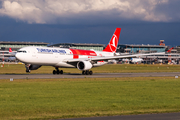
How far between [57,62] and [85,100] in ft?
88.4

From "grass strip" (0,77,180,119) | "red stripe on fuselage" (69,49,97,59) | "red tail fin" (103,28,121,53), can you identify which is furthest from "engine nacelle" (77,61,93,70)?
"grass strip" (0,77,180,119)

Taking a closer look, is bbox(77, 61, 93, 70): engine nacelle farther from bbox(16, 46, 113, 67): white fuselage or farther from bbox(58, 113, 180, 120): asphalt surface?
bbox(58, 113, 180, 120): asphalt surface

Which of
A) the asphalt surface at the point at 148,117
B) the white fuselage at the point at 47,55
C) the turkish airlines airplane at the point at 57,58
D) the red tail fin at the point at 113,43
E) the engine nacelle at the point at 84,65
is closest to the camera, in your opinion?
the asphalt surface at the point at 148,117

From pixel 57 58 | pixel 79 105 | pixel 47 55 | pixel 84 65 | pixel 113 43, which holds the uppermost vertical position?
pixel 113 43

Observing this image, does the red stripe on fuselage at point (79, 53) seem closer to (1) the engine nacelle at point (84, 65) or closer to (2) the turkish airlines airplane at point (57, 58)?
(2) the turkish airlines airplane at point (57, 58)

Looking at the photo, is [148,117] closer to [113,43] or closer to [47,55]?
[47,55]

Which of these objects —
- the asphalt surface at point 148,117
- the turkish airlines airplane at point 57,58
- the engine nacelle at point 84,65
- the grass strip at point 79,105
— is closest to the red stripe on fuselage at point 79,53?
the turkish airlines airplane at point 57,58

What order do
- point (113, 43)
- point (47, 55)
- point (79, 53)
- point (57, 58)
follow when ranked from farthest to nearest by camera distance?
point (113, 43), point (79, 53), point (57, 58), point (47, 55)

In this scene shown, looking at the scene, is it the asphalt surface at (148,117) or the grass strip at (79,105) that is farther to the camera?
the grass strip at (79,105)

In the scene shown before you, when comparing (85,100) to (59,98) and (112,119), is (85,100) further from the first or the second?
(112,119)

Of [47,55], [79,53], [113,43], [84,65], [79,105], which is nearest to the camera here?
[79,105]

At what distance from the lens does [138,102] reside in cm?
1767

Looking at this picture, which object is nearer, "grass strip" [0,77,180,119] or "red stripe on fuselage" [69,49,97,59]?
"grass strip" [0,77,180,119]

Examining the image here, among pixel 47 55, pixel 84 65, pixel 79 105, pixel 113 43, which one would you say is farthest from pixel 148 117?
pixel 113 43
